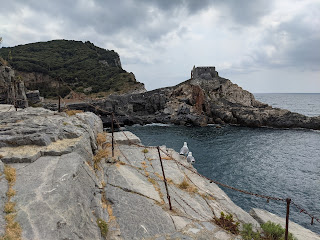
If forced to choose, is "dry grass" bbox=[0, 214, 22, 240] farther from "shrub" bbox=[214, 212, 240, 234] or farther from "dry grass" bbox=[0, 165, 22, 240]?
"shrub" bbox=[214, 212, 240, 234]

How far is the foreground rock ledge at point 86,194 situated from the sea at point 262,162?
10.1m

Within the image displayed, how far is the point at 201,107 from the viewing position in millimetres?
74750

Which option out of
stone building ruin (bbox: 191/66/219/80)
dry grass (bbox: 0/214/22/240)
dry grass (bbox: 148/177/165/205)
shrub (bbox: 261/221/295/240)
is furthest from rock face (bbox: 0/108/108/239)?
stone building ruin (bbox: 191/66/219/80)

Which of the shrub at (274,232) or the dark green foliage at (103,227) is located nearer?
the dark green foliage at (103,227)

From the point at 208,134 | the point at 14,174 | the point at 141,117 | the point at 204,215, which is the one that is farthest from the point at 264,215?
the point at 141,117

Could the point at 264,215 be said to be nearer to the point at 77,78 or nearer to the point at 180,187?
the point at 180,187

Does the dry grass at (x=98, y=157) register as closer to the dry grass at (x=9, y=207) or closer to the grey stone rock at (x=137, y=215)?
the grey stone rock at (x=137, y=215)

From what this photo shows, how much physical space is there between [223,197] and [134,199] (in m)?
7.28

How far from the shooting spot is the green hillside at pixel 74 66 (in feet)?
330

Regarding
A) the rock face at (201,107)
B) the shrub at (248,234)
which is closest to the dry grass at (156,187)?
the shrub at (248,234)

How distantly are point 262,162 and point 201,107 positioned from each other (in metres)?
42.5

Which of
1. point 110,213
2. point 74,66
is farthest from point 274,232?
point 74,66

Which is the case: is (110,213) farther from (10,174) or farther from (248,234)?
(248,234)

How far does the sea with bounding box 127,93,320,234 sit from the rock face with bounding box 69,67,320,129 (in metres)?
8.14
